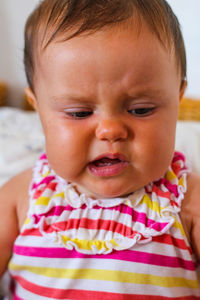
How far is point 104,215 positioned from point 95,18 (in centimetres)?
35

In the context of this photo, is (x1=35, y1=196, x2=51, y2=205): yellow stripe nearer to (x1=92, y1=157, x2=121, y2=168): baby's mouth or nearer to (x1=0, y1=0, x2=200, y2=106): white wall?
(x1=92, y1=157, x2=121, y2=168): baby's mouth

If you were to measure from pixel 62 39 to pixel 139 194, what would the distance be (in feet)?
1.05

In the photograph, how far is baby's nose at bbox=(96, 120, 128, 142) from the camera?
470 mm

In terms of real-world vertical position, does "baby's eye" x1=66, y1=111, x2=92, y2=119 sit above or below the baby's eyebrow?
below

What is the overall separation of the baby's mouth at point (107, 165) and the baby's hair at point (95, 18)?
202 millimetres

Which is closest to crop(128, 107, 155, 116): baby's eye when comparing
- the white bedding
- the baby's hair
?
the baby's hair

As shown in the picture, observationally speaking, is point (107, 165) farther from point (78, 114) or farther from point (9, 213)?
point (9, 213)

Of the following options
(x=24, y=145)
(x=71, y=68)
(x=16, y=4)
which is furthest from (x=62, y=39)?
(x=16, y=4)

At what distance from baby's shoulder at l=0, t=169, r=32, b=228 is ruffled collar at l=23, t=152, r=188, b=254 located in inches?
2.5

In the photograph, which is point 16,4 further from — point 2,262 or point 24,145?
point 2,262

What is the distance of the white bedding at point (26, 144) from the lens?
0.95 meters

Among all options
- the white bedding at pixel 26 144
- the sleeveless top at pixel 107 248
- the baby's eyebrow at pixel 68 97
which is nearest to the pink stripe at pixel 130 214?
the sleeveless top at pixel 107 248

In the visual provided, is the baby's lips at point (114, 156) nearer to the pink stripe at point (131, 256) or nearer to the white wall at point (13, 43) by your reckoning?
the pink stripe at point (131, 256)

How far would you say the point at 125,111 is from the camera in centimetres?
49
